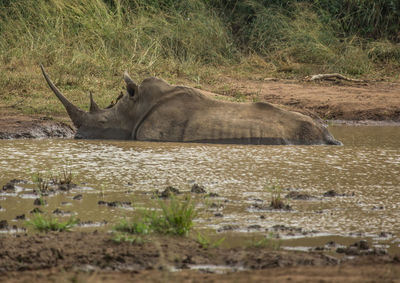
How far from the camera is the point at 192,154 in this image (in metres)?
5.80

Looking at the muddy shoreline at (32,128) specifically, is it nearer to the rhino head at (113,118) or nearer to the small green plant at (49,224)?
the rhino head at (113,118)

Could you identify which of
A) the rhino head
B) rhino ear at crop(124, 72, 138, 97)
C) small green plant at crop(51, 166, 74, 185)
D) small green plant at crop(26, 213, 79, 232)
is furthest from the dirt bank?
small green plant at crop(26, 213, 79, 232)

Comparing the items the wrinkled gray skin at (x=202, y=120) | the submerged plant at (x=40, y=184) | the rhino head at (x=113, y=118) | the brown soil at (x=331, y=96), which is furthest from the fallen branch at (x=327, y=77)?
the submerged plant at (x=40, y=184)

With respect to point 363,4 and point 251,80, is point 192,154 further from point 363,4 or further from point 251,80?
point 363,4

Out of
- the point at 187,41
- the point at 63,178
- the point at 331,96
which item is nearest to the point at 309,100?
the point at 331,96

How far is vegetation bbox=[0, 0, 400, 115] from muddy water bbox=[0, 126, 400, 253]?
3111 millimetres

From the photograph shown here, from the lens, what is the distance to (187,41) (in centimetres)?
1227

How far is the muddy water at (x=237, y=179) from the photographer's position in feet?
11.9

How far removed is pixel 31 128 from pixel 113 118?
3.00 feet

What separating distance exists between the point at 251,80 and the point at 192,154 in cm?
560

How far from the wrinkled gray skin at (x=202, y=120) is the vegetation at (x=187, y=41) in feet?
7.31

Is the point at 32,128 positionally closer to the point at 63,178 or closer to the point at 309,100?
the point at 63,178

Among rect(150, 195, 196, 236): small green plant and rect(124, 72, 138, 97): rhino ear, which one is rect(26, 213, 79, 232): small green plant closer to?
rect(150, 195, 196, 236): small green plant

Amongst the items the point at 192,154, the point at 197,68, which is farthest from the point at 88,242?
the point at 197,68
